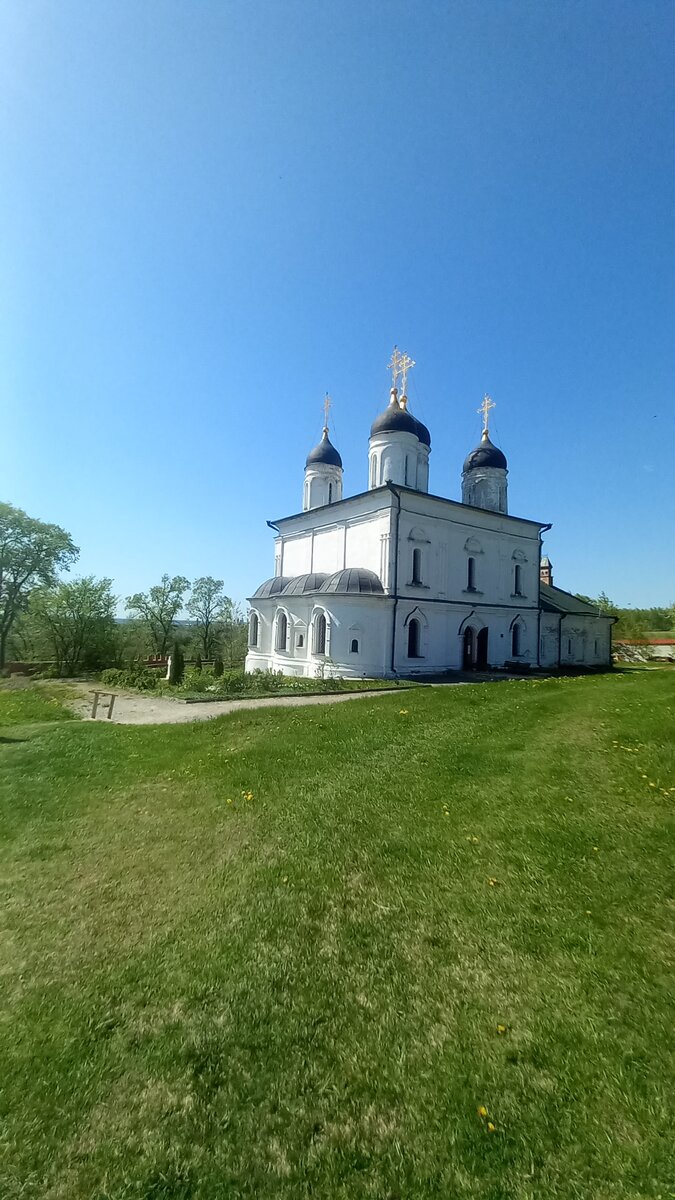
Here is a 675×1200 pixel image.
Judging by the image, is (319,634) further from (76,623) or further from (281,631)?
(76,623)

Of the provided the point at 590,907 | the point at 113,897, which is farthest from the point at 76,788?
the point at 590,907

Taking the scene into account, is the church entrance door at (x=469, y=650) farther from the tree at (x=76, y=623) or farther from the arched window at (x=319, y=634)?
the tree at (x=76, y=623)

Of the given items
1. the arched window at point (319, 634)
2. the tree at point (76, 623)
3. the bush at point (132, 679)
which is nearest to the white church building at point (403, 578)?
the arched window at point (319, 634)

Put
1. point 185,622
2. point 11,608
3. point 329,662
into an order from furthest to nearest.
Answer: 1. point 185,622
2. point 11,608
3. point 329,662

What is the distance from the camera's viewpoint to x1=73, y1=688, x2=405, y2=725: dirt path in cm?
1441

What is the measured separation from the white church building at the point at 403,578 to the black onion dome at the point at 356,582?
0.19 feet

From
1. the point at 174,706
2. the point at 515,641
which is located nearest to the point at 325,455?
the point at 515,641

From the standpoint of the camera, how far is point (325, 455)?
33594 mm

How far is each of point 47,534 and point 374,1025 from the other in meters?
37.0

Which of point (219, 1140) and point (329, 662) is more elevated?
point (329, 662)

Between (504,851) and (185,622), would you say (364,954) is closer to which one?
(504,851)

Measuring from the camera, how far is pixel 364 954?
4.09 metres

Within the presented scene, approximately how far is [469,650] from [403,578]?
263 inches

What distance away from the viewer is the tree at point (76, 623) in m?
31.1
